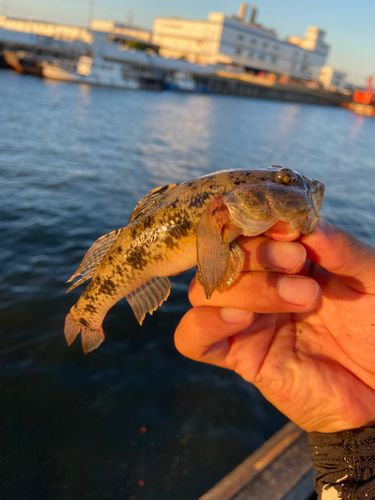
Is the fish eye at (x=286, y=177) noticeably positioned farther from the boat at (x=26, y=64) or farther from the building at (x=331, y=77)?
the building at (x=331, y=77)

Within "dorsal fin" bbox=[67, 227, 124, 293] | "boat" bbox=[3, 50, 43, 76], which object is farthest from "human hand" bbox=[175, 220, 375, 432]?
"boat" bbox=[3, 50, 43, 76]

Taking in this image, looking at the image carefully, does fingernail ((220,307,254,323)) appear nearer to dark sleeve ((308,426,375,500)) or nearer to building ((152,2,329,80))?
dark sleeve ((308,426,375,500))

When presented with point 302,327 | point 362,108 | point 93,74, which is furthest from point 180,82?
point 302,327

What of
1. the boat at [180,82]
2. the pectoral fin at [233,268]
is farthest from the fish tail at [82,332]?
the boat at [180,82]

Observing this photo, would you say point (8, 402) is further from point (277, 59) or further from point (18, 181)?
point (277, 59)

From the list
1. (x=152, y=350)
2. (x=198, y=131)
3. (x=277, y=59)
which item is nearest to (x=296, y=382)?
(x=152, y=350)
